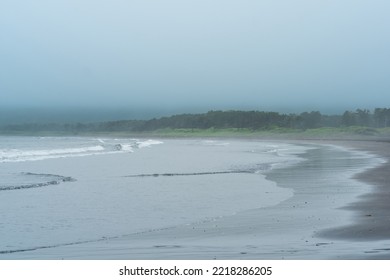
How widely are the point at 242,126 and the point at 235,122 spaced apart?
1.98 m

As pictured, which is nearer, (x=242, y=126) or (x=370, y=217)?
(x=370, y=217)

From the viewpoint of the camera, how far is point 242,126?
251 ft

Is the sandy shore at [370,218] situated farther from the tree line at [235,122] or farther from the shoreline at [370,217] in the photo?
the tree line at [235,122]

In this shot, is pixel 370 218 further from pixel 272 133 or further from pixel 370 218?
pixel 272 133

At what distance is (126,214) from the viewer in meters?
11.0

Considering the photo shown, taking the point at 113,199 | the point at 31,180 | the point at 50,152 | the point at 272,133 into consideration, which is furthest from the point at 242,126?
the point at 113,199

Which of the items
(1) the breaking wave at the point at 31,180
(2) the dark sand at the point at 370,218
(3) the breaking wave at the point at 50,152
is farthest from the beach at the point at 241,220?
(3) the breaking wave at the point at 50,152

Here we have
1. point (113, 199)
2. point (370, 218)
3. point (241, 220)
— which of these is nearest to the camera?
point (370, 218)

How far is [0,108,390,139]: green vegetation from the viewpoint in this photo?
2547 inches

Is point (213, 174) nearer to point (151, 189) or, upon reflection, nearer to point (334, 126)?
point (151, 189)

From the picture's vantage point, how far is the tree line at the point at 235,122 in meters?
68.9

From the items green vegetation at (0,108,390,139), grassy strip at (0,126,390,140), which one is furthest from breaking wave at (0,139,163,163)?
green vegetation at (0,108,390,139)

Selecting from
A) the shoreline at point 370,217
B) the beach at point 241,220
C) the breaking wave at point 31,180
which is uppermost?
the shoreline at point 370,217

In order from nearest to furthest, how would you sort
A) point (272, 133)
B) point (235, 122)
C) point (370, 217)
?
point (370, 217) → point (272, 133) → point (235, 122)
